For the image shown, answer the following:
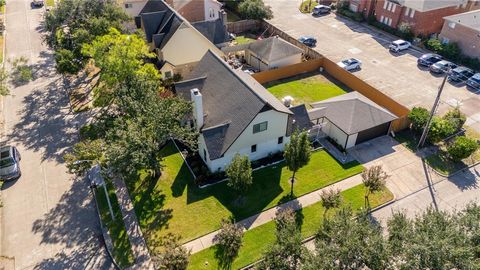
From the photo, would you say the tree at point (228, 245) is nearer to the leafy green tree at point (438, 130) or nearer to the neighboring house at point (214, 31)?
the leafy green tree at point (438, 130)

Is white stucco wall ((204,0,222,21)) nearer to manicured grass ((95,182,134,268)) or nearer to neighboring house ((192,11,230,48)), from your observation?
neighboring house ((192,11,230,48))

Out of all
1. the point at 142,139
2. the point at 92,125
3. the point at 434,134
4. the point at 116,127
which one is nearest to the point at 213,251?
the point at 142,139

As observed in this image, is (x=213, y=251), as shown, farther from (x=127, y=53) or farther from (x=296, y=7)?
(x=296, y=7)

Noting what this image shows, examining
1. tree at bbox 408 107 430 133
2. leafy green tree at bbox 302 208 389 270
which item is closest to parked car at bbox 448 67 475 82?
tree at bbox 408 107 430 133

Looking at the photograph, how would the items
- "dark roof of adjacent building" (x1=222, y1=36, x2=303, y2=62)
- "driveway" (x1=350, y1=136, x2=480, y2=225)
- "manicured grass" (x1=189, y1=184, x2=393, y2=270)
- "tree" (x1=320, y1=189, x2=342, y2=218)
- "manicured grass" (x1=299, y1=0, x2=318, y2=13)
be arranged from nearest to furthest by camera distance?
"manicured grass" (x1=189, y1=184, x2=393, y2=270)
"tree" (x1=320, y1=189, x2=342, y2=218)
"driveway" (x1=350, y1=136, x2=480, y2=225)
"dark roof of adjacent building" (x1=222, y1=36, x2=303, y2=62)
"manicured grass" (x1=299, y1=0, x2=318, y2=13)

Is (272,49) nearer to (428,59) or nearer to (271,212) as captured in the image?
(428,59)

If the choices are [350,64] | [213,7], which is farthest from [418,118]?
[213,7]

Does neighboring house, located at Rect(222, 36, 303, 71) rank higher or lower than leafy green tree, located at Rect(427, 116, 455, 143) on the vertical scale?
higher
